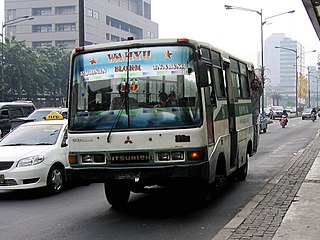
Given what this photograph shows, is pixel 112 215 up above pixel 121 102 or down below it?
below

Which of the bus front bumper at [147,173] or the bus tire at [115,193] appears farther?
the bus tire at [115,193]

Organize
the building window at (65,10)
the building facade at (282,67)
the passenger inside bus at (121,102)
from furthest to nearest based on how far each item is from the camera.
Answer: the building facade at (282,67)
the building window at (65,10)
the passenger inside bus at (121,102)

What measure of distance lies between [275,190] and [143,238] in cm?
407

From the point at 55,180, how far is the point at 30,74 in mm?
53936

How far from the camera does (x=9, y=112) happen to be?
2362 centimetres

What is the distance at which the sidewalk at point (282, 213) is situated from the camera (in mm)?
6512

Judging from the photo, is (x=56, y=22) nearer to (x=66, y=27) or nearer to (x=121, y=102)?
(x=66, y=27)

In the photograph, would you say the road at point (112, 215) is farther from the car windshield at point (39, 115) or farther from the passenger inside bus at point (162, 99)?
Answer: the car windshield at point (39, 115)

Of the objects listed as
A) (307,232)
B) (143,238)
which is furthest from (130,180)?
(307,232)

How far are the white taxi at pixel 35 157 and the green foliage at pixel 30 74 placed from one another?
4591cm

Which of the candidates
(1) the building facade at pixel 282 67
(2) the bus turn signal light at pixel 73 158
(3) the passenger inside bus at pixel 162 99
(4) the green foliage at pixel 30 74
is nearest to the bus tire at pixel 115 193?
(2) the bus turn signal light at pixel 73 158

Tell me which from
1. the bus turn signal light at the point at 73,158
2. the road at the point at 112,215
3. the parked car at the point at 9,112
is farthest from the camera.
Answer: the parked car at the point at 9,112

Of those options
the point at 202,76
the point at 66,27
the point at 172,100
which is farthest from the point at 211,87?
the point at 66,27

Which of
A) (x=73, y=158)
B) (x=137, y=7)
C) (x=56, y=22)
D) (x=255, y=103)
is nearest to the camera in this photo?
(x=73, y=158)
